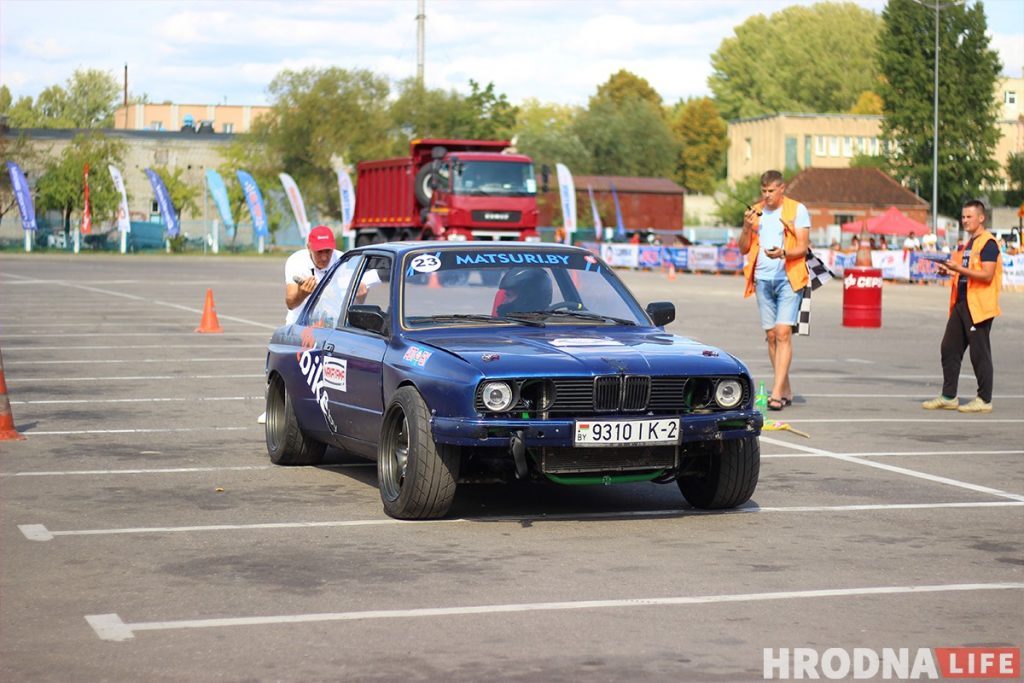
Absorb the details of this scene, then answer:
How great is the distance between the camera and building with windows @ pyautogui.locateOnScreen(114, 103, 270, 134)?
149125mm

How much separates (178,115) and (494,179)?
114m

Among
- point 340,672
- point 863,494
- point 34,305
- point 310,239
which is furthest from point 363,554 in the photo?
point 34,305

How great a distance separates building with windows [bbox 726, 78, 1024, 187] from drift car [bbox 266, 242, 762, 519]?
353ft

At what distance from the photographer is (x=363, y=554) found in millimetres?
7324

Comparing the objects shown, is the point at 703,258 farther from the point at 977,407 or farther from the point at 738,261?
the point at 977,407

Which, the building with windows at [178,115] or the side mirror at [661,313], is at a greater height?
the building with windows at [178,115]

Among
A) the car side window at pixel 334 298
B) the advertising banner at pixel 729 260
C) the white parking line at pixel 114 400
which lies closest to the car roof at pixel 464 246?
the car side window at pixel 334 298

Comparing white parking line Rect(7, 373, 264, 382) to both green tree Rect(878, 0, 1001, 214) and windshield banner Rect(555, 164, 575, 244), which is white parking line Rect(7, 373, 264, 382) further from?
green tree Rect(878, 0, 1001, 214)

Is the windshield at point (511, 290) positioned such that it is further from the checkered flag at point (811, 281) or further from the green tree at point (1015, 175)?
the green tree at point (1015, 175)

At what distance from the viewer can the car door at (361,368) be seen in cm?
886

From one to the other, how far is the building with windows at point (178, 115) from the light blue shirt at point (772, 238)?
135819 mm

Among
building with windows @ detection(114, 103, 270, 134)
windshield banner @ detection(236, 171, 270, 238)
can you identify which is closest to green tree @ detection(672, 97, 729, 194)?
building with windows @ detection(114, 103, 270, 134)

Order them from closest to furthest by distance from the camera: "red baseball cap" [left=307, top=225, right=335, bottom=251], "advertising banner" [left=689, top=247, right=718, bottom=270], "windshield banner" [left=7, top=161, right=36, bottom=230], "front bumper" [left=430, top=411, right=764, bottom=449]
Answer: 1. "front bumper" [left=430, top=411, right=764, bottom=449]
2. "red baseball cap" [left=307, top=225, right=335, bottom=251]
3. "advertising banner" [left=689, top=247, right=718, bottom=270]
4. "windshield banner" [left=7, top=161, right=36, bottom=230]

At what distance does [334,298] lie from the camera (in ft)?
33.2
